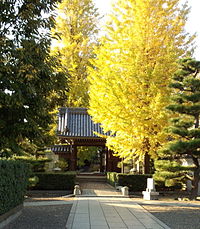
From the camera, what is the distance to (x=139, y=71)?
12.8m

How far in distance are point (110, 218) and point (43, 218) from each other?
176cm

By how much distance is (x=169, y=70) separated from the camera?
13.0 m

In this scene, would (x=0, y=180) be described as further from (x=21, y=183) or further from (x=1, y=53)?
(x=1, y=53)

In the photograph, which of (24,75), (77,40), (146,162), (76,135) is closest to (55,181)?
(76,135)

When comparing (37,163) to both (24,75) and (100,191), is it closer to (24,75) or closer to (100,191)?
(100,191)

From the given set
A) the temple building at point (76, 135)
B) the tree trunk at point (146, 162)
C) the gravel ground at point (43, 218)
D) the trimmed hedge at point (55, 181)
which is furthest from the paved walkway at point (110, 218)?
the temple building at point (76, 135)

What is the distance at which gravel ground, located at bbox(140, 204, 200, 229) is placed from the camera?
22.8ft

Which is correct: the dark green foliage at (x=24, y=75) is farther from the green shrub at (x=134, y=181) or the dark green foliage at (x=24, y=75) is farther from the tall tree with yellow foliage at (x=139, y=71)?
the green shrub at (x=134, y=181)

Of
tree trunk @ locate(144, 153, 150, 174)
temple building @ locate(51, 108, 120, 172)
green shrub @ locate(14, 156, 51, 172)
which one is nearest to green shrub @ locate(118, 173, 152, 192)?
tree trunk @ locate(144, 153, 150, 174)

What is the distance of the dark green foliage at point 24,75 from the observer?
7.23 metres

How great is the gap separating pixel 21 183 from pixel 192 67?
8.13m

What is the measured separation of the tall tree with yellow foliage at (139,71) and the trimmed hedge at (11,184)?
5160 mm

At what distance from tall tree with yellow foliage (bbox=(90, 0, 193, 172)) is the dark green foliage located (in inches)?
173

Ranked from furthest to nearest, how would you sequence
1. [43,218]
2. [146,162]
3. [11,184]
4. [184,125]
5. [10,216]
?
[146,162] < [184,125] < [43,218] < [11,184] < [10,216]
